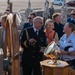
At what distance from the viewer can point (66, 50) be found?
18.1 ft

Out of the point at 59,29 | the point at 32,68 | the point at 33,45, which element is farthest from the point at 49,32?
the point at 59,29

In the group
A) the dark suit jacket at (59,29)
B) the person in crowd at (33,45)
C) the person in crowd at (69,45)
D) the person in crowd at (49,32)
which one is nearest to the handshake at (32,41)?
the person in crowd at (33,45)

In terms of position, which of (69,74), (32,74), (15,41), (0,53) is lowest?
(32,74)

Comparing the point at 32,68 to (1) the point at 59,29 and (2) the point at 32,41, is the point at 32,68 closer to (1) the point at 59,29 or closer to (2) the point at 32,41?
(2) the point at 32,41

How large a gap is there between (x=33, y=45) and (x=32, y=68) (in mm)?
570

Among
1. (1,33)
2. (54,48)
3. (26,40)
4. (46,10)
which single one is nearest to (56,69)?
(54,48)

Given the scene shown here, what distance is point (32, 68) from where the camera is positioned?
6324 millimetres

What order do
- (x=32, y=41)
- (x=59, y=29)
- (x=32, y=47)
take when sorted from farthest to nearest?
(x=59, y=29) < (x=32, y=47) < (x=32, y=41)

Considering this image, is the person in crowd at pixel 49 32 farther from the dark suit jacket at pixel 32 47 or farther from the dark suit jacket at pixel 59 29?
the dark suit jacket at pixel 59 29

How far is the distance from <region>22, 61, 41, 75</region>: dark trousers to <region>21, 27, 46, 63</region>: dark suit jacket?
0.09 meters

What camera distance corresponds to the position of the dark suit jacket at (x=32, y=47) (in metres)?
6.09

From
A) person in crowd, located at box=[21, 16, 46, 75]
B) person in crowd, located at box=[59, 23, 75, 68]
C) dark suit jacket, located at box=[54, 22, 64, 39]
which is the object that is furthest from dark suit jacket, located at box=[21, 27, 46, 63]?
dark suit jacket, located at box=[54, 22, 64, 39]

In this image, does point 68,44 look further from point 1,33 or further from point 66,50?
point 1,33

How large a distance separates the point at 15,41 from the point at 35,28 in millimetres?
2281
